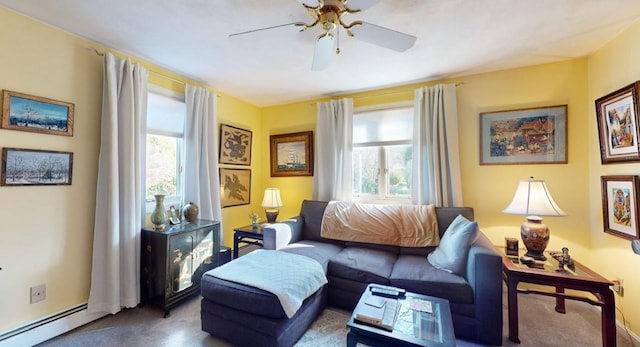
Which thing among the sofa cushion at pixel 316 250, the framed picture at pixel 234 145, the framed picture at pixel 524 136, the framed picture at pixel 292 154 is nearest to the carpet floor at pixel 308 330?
the sofa cushion at pixel 316 250

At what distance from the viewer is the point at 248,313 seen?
170cm

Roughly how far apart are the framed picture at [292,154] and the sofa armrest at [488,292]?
2314mm

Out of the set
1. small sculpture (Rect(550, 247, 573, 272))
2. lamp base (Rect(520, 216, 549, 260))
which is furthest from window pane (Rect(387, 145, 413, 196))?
small sculpture (Rect(550, 247, 573, 272))

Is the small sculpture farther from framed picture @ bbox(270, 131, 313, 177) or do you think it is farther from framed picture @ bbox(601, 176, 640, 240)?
framed picture @ bbox(270, 131, 313, 177)

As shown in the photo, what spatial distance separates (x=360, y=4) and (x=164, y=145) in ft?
8.08

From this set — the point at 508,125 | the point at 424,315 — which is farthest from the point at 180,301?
the point at 508,125

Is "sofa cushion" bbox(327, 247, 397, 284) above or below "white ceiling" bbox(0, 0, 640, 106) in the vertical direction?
below

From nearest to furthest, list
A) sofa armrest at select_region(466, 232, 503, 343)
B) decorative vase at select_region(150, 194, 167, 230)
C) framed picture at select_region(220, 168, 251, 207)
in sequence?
sofa armrest at select_region(466, 232, 503, 343), decorative vase at select_region(150, 194, 167, 230), framed picture at select_region(220, 168, 251, 207)

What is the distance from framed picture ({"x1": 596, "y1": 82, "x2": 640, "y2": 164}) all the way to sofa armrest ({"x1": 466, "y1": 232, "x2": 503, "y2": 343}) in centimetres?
128

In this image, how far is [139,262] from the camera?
224cm

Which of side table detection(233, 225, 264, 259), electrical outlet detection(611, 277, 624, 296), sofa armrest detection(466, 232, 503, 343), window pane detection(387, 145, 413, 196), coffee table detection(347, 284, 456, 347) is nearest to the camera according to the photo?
coffee table detection(347, 284, 456, 347)

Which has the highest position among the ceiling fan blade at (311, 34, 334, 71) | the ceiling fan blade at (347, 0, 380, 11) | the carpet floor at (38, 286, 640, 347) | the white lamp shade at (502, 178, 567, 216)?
the ceiling fan blade at (347, 0, 380, 11)

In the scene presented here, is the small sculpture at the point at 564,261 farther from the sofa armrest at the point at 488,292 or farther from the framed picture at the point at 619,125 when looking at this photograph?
the framed picture at the point at 619,125

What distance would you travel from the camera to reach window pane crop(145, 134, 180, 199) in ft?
8.39
